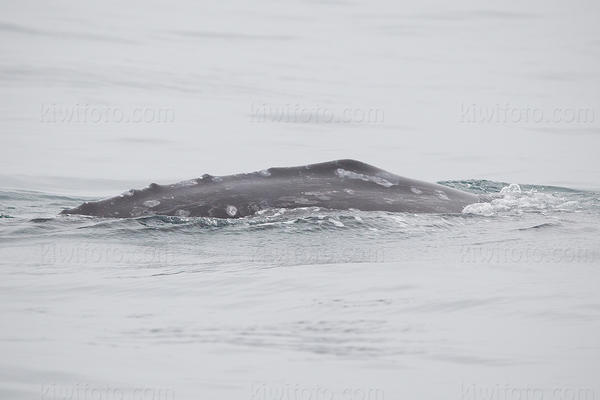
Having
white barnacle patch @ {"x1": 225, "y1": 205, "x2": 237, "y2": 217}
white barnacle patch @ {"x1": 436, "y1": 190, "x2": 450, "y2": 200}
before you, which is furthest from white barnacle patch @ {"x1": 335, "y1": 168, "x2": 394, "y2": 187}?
white barnacle patch @ {"x1": 225, "y1": 205, "x2": 237, "y2": 217}

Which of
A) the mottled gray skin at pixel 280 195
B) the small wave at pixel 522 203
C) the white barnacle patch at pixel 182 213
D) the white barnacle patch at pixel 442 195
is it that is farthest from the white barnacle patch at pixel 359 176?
the white barnacle patch at pixel 182 213

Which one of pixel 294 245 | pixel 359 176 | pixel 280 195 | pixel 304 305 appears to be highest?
pixel 359 176

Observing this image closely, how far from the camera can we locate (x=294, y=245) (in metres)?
10.8

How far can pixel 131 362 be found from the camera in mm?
7371

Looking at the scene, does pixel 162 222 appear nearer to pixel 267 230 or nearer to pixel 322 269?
pixel 267 230

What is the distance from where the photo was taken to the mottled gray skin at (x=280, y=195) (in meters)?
11.3

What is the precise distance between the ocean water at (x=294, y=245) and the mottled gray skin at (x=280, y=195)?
0.17 m

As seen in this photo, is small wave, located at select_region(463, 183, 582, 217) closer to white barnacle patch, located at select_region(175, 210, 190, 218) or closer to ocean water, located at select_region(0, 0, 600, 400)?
ocean water, located at select_region(0, 0, 600, 400)

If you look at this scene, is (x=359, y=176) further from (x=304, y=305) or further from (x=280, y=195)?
(x=304, y=305)

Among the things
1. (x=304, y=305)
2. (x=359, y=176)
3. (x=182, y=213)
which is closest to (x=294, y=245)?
(x=182, y=213)

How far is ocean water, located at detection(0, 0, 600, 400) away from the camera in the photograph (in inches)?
290

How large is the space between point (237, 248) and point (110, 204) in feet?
5.27

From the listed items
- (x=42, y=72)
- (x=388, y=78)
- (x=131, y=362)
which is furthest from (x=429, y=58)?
(x=131, y=362)

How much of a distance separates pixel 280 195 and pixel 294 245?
0.90m
